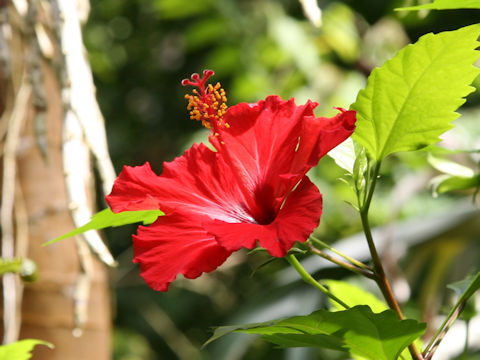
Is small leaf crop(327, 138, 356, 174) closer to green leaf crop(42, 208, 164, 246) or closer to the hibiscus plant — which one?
the hibiscus plant

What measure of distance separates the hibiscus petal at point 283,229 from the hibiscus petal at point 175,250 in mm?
25

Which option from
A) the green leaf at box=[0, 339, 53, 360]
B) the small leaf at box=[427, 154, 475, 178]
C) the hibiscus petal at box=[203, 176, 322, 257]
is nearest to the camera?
the hibiscus petal at box=[203, 176, 322, 257]

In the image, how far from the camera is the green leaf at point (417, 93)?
0.36m

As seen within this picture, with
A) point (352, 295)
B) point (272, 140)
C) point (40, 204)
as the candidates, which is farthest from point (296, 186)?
point (40, 204)

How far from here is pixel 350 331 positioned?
1.17 ft

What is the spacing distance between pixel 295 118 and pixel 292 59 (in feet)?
5.01

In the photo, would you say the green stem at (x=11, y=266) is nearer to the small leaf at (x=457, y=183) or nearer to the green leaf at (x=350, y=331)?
the green leaf at (x=350, y=331)

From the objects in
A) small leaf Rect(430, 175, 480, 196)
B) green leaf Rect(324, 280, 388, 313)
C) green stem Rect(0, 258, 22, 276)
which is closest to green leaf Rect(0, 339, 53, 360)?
green stem Rect(0, 258, 22, 276)

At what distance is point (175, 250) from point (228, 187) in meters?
0.05

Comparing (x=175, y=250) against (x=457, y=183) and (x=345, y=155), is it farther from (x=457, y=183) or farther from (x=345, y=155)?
(x=457, y=183)

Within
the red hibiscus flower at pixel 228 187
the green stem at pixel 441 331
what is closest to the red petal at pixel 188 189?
the red hibiscus flower at pixel 228 187

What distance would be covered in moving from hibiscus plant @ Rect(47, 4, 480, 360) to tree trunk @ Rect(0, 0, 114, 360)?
0.70 feet

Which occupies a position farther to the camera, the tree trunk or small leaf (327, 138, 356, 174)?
the tree trunk

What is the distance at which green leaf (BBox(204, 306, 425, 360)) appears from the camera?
34 cm
